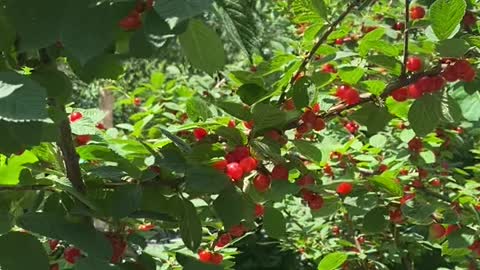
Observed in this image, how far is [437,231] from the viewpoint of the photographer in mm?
1880

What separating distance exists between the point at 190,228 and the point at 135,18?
1.41 feet

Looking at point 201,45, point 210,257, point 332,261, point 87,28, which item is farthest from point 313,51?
point 332,261

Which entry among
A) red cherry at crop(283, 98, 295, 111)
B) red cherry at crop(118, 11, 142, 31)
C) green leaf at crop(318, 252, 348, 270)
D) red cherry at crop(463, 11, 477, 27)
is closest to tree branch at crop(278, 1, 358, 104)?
red cherry at crop(283, 98, 295, 111)

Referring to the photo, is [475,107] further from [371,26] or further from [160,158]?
[371,26]

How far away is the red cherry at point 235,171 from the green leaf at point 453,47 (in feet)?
1.32

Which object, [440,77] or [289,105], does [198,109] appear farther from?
[440,77]

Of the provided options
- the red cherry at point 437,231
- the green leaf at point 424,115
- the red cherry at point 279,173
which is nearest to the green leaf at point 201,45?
the red cherry at point 279,173

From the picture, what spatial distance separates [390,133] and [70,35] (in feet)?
7.55

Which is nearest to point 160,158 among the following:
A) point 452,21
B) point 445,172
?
point 452,21

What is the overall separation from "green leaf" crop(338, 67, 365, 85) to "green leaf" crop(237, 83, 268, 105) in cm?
19

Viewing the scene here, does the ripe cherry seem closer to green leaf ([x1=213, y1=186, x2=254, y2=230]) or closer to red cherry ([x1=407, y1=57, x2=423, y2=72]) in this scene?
green leaf ([x1=213, y1=186, x2=254, y2=230])

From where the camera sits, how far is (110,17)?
774 millimetres

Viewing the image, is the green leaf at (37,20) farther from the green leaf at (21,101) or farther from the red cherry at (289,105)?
the red cherry at (289,105)

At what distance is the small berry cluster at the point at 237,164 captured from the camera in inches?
43.4
